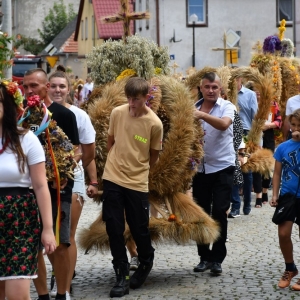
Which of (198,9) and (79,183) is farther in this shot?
(198,9)

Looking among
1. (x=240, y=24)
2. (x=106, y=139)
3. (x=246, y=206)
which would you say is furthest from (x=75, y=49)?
(x=106, y=139)

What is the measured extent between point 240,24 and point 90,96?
39845mm

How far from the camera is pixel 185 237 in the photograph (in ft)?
27.3

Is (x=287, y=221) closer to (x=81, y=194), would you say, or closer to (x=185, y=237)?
(x=185, y=237)

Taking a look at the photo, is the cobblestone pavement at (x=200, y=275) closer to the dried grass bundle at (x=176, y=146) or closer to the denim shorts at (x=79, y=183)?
the dried grass bundle at (x=176, y=146)

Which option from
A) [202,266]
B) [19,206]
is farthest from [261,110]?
[19,206]

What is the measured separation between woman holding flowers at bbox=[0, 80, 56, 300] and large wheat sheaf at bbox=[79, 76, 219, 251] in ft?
9.38

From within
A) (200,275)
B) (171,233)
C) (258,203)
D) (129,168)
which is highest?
(129,168)

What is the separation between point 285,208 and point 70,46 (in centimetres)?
6994

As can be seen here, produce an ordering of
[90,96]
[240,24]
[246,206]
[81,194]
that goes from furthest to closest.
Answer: [240,24] → [246,206] → [90,96] → [81,194]

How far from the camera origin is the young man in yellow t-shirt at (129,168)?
7.94 meters

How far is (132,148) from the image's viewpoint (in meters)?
7.96

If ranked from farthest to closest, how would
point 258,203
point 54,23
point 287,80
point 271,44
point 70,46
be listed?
1. point 54,23
2. point 70,46
3. point 271,44
4. point 287,80
5. point 258,203

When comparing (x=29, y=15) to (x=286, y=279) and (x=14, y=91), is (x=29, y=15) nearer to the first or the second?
(x=286, y=279)
